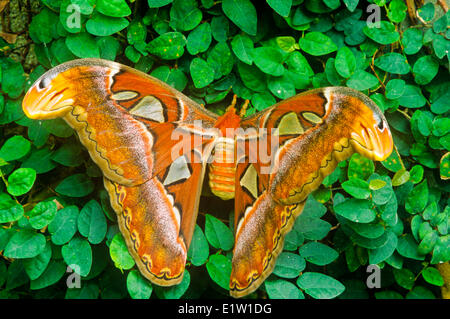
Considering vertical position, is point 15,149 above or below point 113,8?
below

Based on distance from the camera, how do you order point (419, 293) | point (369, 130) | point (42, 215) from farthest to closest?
point (419, 293), point (42, 215), point (369, 130)

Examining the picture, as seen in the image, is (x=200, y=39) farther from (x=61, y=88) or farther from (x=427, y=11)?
(x=427, y=11)

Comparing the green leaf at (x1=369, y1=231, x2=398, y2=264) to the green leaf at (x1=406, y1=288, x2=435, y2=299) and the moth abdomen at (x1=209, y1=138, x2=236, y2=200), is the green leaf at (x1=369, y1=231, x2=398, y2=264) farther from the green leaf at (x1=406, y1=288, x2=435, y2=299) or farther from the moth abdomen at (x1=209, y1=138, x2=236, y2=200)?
the moth abdomen at (x1=209, y1=138, x2=236, y2=200)

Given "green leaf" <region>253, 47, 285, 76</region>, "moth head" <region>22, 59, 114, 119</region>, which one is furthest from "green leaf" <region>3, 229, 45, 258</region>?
"green leaf" <region>253, 47, 285, 76</region>

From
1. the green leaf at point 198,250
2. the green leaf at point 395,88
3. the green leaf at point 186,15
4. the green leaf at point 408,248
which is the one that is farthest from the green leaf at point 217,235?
the green leaf at point 395,88

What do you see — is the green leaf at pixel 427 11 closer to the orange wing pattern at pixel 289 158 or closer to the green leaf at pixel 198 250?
the orange wing pattern at pixel 289 158

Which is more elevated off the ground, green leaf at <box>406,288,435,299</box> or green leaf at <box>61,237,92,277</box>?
green leaf at <box>61,237,92,277</box>

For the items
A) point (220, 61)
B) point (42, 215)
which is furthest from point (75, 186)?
point (220, 61)
